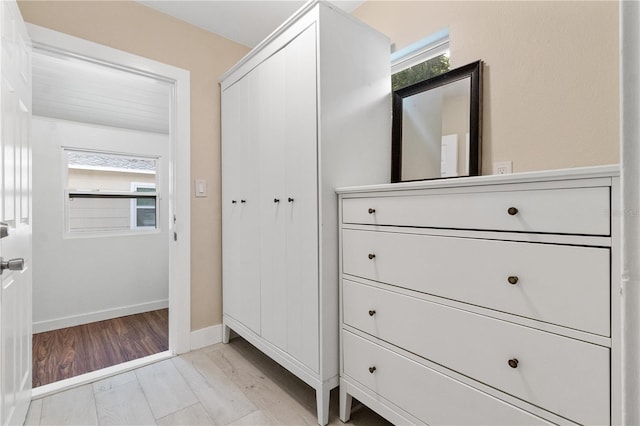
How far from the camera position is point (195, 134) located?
94.0 inches

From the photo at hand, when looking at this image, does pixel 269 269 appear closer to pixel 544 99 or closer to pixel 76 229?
pixel 544 99

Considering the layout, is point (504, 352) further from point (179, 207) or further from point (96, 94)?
point (96, 94)

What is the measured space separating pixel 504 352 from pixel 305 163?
1149 mm

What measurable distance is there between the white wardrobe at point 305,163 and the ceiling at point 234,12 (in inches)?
16.9

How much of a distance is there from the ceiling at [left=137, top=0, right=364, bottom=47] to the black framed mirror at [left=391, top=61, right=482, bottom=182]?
952 mm

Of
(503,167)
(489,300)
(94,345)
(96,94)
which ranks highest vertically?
(96,94)

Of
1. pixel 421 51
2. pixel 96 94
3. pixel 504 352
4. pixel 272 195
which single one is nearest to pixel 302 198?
pixel 272 195

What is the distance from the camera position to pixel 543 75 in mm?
1379

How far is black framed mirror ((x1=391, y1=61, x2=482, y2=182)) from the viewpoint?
1573 mm

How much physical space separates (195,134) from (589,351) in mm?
2474

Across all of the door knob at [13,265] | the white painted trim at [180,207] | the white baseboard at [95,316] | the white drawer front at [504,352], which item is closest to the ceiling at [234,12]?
the white painted trim at [180,207]

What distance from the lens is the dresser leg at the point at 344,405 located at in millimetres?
1524

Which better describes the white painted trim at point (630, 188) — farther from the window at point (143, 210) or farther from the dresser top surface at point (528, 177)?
the window at point (143, 210)

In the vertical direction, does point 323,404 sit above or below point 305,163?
below
